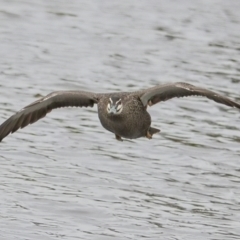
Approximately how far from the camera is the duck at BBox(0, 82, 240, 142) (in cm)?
1036

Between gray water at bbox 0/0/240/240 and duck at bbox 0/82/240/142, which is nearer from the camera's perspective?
duck at bbox 0/82/240/142

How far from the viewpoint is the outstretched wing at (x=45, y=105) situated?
10.7 meters

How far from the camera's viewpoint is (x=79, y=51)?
1897 cm

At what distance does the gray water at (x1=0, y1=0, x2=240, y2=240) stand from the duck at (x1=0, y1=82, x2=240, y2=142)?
4.45 ft

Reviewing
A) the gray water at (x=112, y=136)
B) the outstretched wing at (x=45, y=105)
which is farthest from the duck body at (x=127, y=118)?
the gray water at (x=112, y=136)

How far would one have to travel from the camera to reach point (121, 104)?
1038 cm

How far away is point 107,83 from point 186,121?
6.63 feet

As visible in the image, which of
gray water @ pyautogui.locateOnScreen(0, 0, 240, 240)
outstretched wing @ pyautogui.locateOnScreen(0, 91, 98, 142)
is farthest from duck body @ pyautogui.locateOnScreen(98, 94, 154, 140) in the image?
gray water @ pyautogui.locateOnScreen(0, 0, 240, 240)

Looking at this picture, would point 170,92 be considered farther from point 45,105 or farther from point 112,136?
point 112,136

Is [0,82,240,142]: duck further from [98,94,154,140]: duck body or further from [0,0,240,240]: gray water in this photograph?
[0,0,240,240]: gray water

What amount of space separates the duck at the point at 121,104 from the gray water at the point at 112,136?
136 centimetres

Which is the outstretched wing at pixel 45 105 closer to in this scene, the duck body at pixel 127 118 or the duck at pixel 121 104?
the duck at pixel 121 104

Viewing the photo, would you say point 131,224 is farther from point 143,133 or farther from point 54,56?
point 54,56

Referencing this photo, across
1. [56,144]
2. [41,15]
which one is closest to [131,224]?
[56,144]
